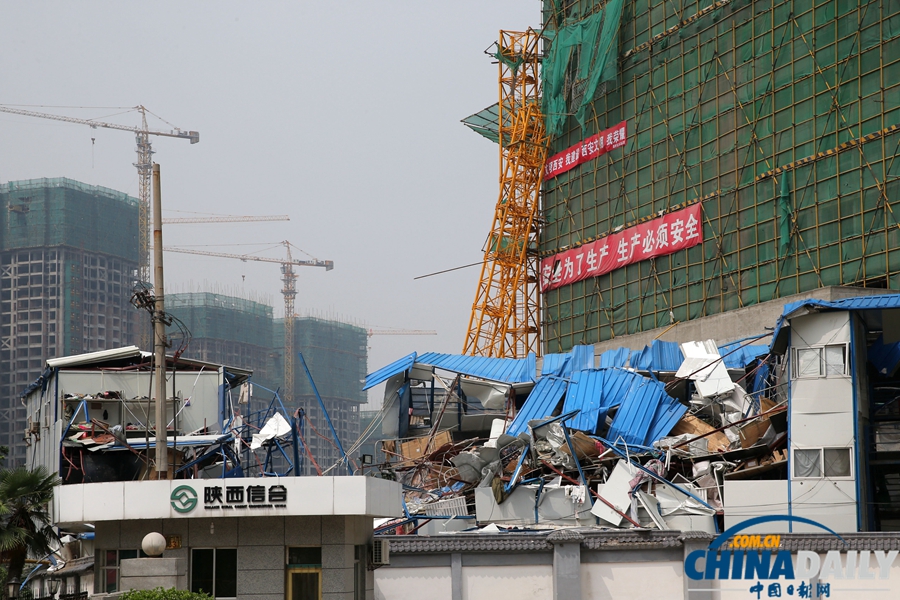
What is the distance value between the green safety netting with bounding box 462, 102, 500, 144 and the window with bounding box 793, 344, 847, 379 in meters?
34.1

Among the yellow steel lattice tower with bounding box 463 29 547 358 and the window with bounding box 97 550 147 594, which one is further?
the yellow steel lattice tower with bounding box 463 29 547 358

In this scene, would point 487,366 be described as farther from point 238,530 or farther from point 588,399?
point 238,530

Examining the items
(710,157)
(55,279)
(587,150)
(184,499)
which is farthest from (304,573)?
(55,279)

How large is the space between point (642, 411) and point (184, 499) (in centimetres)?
2031

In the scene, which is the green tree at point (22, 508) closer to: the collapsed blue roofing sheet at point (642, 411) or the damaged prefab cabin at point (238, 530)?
the damaged prefab cabin at point (238, 530)

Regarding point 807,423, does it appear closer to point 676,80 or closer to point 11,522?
point 11,522

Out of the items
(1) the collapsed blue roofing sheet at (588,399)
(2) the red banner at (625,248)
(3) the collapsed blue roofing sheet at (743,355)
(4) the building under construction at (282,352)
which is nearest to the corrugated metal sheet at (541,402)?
(1) the collapsed blue roofing sheet at (588,399)

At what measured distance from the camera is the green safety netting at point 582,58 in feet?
181

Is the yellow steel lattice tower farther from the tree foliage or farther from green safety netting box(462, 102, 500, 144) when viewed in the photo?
the tree foliage

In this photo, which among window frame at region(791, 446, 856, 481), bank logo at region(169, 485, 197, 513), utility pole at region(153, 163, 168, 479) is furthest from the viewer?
window frame at region(791, 446, 856, 481)

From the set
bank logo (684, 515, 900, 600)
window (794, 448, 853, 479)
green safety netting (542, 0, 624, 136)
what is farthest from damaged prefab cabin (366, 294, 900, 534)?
green safety netting (542, 0, 624, 136)

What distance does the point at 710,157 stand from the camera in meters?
49.3

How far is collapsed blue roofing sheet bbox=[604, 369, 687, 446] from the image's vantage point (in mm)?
35812

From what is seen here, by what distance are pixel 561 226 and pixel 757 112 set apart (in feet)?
49.9
